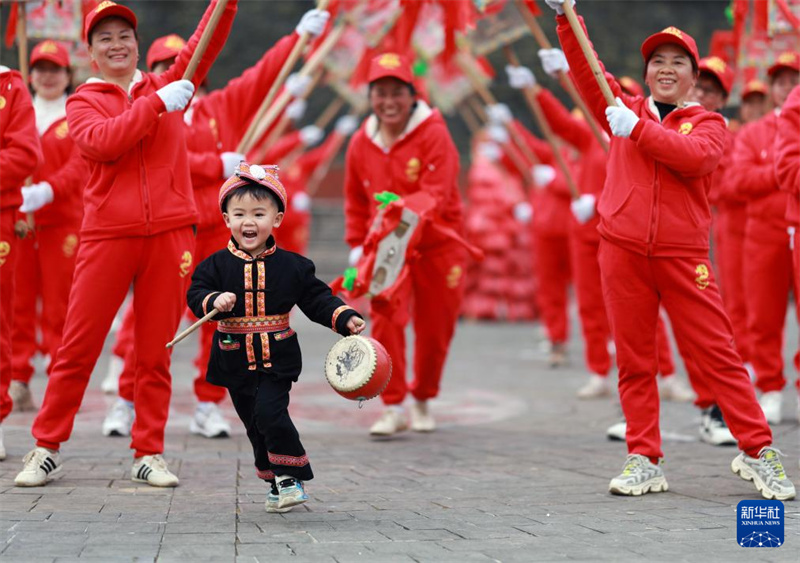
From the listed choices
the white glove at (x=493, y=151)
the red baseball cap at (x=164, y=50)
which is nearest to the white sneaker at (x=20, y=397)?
the red baseball cap at (x=164, y=50)

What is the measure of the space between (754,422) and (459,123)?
2284 centimetres

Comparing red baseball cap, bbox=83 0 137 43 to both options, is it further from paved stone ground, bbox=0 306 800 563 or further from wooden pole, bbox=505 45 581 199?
wooden pole, bbox=505 45 581 199

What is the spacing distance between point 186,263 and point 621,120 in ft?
6.83

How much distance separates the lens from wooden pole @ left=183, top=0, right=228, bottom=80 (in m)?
5.50

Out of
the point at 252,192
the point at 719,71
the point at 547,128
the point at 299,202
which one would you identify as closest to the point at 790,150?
the point at 719,71

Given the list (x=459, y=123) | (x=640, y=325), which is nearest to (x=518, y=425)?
(x=640, y=325)

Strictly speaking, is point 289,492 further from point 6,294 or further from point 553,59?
point 553,59

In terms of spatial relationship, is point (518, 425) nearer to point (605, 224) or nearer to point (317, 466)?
point (317, 466)

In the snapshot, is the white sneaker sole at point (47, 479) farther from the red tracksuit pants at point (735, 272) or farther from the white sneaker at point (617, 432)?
the red tracksuit pants at point (735, 272)

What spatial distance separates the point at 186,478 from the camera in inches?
220

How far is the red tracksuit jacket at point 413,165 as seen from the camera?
24.0 ft

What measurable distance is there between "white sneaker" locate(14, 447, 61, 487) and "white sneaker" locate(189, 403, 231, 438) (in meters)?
1.69

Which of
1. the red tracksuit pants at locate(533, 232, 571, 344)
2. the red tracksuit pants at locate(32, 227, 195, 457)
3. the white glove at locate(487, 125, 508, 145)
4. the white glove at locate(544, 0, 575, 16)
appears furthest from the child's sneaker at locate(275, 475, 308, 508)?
the white glove at locate(487, 125, 508, 145)

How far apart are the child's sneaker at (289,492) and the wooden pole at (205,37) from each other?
77.2 inches
